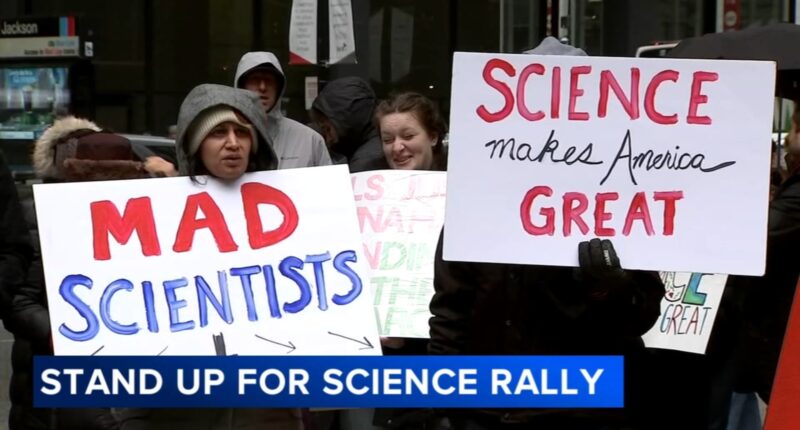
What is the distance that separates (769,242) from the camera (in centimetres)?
442

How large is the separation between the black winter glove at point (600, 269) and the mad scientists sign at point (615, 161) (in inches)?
1.8

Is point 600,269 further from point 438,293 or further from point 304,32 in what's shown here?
point 304,32

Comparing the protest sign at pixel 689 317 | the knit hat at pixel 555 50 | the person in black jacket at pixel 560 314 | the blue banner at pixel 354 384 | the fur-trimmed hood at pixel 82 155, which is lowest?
the protest sign at pixel 689 317

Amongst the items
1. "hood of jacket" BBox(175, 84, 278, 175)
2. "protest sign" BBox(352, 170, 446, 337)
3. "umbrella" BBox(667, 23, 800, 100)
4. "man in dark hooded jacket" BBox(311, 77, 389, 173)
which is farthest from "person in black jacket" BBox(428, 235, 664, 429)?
"man in dark hooded jacket" BBox(311, 77, 389, 173)

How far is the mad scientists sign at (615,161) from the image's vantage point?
3416 mm

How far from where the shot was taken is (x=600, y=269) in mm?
3330

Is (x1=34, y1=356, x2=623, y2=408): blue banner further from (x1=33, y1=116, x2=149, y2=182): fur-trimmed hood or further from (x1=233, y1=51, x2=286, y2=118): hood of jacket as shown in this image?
(x1=233, y1=51, x2=286, y2=118): hood of jacket

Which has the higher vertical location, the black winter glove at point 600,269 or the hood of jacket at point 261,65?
the hood of jacket at point 261,65

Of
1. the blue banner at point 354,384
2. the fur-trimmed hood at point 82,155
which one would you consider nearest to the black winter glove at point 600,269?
the blue banner at point 354,384

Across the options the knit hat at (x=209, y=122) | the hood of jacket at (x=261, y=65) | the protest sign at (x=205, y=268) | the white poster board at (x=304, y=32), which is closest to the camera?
the protest sign at (x=205, y=268)

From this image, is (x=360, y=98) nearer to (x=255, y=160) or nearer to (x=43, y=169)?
(x=43, y=169)

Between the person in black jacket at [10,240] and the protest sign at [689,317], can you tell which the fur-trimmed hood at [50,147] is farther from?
the protest sign at [689,317]

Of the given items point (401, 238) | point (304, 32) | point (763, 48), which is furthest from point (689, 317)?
point (304, 32)

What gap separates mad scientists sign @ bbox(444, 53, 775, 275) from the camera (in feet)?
11.2
